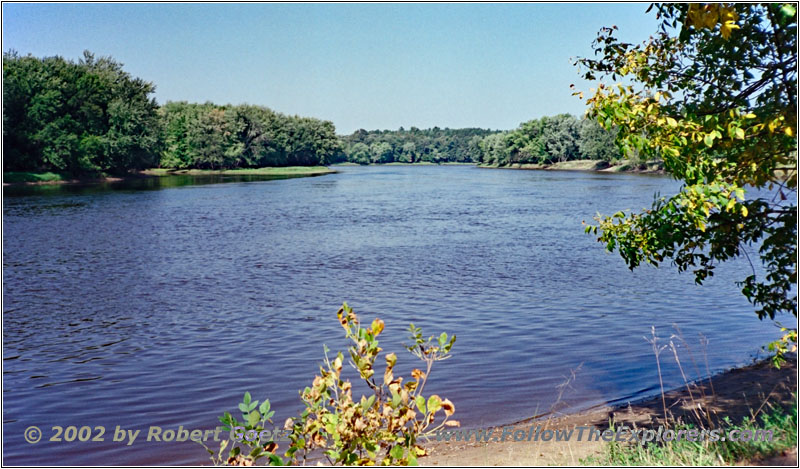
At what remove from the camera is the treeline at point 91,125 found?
2564 inches

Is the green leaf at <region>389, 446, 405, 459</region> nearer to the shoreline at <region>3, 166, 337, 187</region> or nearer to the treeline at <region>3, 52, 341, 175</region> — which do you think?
the shoreline at <region>3, 166, 337, 187</region>

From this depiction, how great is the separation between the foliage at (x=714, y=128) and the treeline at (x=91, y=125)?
211 feet

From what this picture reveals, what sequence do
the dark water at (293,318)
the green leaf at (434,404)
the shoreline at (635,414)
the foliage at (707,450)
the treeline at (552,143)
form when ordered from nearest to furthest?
1. the green leaf at (434,404)
2. the foliage at (707,450)
3. the shoreline at (635,414)
4. the dark water at (293,318)
5. the treeline at (552,143)

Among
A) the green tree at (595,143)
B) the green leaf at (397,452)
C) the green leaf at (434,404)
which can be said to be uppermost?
the green tree at (595,143)

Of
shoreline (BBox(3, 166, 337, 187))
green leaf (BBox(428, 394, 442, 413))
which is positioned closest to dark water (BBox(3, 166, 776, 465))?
green leaf (BBox(428, 394, 442, 413))

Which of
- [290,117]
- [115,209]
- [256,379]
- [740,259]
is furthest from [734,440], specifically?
[290,117]

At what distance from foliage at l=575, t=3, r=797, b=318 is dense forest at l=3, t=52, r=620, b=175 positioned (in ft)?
174

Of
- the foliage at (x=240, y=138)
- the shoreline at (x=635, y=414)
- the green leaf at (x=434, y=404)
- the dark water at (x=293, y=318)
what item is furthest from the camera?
the foliage at (x=240, y=138)

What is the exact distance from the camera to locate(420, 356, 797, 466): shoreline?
6.85 m

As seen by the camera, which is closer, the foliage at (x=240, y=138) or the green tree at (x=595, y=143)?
the green tree at (x=595, y=143)

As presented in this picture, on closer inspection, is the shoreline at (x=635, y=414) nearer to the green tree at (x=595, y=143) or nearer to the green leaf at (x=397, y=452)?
the green leaf at (x=397, y=452)

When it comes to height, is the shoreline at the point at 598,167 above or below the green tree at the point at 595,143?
below

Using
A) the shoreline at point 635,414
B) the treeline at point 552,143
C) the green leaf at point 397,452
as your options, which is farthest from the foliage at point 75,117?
the green leaf at point 397,452

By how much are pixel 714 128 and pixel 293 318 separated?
9438 millimetres
